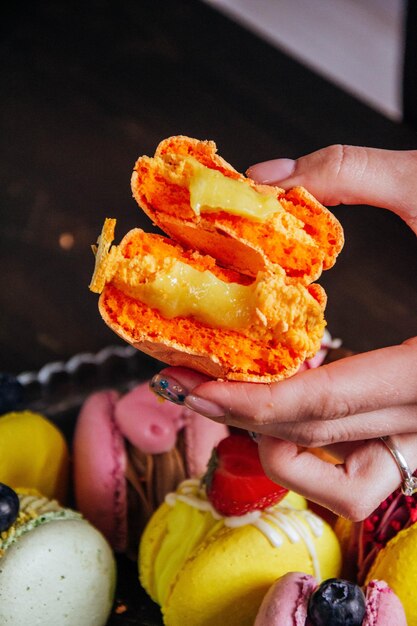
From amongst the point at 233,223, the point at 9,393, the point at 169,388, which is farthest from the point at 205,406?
the point at 9,393

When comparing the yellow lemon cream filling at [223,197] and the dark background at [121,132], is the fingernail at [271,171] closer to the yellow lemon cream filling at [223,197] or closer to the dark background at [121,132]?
the yellow lemon cream filling at [223,197]

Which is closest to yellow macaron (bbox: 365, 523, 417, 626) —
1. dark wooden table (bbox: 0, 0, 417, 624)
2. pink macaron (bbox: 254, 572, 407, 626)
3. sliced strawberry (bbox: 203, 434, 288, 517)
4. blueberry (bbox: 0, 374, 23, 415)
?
pink macaron (bbox: 254, 572, 407, 626)

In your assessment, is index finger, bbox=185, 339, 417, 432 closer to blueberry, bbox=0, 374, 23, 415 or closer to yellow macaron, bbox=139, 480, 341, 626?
yellow macaron, bbox=139, 480, 341, 626

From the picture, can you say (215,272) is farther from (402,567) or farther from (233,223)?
(402,567)

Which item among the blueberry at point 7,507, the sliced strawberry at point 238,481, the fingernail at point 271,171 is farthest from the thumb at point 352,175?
the blueberry at point 7,507

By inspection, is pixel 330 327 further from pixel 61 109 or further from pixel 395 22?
pixel 395 22

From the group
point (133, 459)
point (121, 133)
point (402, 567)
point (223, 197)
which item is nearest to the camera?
point (223, 197)

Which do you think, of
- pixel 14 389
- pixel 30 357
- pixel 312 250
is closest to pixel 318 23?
pixel 30 357
